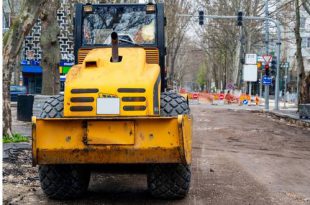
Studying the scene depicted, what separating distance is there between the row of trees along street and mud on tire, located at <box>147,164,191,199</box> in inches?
266

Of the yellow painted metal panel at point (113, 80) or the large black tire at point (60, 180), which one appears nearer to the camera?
the yellow painted metal panel at point (113, 80)

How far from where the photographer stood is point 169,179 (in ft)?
26.1

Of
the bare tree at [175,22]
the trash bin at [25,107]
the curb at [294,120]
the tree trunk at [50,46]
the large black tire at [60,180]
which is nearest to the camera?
the large black tire at [60,180]

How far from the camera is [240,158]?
13336mm

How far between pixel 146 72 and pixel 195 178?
8.96 feet

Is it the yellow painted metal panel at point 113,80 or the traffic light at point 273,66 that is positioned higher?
the traffic light at point 273,66

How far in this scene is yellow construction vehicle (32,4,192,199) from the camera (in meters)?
7.22

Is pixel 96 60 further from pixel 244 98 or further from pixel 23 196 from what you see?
pixel 244 98

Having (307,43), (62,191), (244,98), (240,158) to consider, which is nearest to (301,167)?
(240,158)

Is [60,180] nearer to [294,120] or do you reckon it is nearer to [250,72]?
[294,120]

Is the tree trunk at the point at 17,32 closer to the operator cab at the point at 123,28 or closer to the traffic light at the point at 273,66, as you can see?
the operator cab at the point at 123,28

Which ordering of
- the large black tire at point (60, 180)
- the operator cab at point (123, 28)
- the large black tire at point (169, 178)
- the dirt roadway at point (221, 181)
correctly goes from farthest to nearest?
the operator cab at point (123, 28) → the dirt roadway at point (221, 181) → the large black tire at point (60, 180) → the large black tire at point (169, 178)

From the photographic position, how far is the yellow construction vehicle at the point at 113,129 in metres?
7.22

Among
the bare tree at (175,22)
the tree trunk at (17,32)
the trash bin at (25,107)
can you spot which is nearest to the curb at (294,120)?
the trash bin at (25,107)
